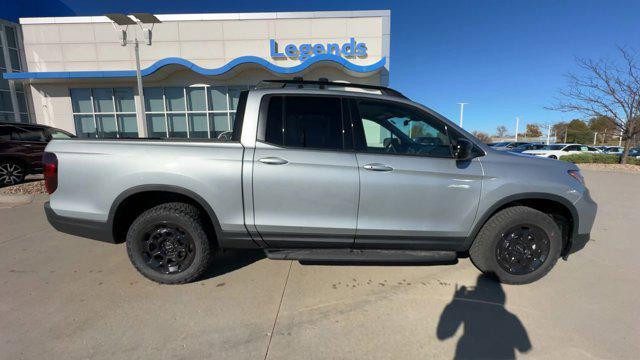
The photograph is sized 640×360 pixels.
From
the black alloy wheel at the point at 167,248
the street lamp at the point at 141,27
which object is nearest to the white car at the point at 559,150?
the street lamp at the point at 141,27

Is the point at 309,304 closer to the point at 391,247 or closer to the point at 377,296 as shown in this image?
the point at 377,296

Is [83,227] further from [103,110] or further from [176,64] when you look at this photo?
[103,110]

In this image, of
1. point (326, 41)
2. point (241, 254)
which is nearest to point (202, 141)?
point (241, 254)

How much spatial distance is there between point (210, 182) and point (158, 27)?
48.5ft

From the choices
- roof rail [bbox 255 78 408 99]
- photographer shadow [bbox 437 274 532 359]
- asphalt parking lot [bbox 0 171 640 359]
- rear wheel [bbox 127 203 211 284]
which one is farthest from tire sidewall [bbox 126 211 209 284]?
photographer shadow [bbox 437 274 532 359]

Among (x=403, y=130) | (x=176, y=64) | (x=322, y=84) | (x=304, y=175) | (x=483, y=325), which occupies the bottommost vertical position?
(x=483, y=325)

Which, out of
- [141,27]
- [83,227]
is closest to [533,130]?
[141,27]

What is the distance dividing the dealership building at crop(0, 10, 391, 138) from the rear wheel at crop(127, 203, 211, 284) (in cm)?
1126

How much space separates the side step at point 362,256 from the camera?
2951mm

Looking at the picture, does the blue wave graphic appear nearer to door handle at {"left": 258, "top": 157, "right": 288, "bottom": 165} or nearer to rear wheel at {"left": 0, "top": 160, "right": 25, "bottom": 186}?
rear wheel at {"left": 0, "top": 160, "right": 25, "bottom": 186}

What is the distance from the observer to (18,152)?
7867 millimetres

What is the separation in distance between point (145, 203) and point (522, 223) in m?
3.80

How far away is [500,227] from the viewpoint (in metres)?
3.04

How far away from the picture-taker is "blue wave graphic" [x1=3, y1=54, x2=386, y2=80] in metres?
12.8
